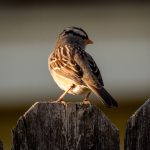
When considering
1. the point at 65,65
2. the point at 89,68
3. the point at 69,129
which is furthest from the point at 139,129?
the point at 65,65

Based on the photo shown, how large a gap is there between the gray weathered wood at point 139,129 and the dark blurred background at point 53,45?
5.53 m

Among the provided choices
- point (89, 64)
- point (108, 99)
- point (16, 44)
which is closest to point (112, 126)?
point (108, 99)

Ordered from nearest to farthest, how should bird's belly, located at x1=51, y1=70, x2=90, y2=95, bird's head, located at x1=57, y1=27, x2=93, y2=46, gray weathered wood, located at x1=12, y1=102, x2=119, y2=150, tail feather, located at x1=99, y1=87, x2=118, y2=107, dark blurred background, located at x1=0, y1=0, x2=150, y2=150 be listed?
1. gray weathered wood, located at x1=12, y1=102, x2=119, y2=150
2. tail feather, located at x1=99, y1=87, x2=118, y2=107
3. bird's belly, located at x1=51, y1=70, x2=90, y2=95
4. bird's head, located at x1=57, y1=27, x2=93, y2=46
5. dark blurred background, located at x1=0, y1=0, x2=150, y2=150

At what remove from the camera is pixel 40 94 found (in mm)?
11930

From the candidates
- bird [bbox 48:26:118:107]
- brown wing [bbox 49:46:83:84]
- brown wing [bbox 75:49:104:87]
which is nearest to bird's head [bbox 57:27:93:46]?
bird [bbox 48:26:118:107]

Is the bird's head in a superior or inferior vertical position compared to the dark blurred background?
inferior

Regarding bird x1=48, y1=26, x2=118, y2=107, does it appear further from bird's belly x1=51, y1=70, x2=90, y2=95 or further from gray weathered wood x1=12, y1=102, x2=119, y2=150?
gray weathered wood x1=12, y1=102, x2=119, y2=150

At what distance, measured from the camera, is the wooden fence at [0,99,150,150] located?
17.4 ft

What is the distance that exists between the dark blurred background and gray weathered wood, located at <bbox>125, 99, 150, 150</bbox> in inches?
218

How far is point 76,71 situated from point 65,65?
1.02 ft

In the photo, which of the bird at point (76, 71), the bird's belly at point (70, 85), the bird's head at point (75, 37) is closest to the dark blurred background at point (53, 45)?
the bird's head at point (75, 37)

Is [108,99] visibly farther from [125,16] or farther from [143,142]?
[125,16]

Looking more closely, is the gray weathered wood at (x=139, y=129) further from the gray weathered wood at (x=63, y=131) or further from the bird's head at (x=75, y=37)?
the bird's head at (x=75, y=37)

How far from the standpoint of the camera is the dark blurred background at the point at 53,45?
11859 mm
